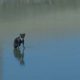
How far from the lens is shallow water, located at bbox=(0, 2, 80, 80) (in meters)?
2.03

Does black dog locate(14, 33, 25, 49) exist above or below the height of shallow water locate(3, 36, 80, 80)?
above

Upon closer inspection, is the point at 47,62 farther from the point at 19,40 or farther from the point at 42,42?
the point at 19,40

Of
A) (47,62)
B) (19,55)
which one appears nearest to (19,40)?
(19,55)

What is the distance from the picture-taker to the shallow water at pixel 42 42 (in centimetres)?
203

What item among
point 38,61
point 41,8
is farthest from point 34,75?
point 41,8

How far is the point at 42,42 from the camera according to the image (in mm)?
2068

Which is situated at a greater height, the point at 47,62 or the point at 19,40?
the point at 19,40

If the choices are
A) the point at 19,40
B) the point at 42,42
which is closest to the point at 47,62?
the point at 42,42

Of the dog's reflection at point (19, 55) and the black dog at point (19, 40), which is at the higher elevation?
the black dog at point (19, 40)

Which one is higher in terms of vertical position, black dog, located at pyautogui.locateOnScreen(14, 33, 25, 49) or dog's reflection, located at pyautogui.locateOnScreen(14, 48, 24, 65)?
black dog, located at pyautogui.locateOnScreen(14, 33, 25, 49)

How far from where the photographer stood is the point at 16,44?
2068 mm

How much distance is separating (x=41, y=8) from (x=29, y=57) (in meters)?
0.38

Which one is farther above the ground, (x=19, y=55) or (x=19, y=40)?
(x=19, y=40)

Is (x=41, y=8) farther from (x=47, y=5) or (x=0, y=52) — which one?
(x=0, y=52)
